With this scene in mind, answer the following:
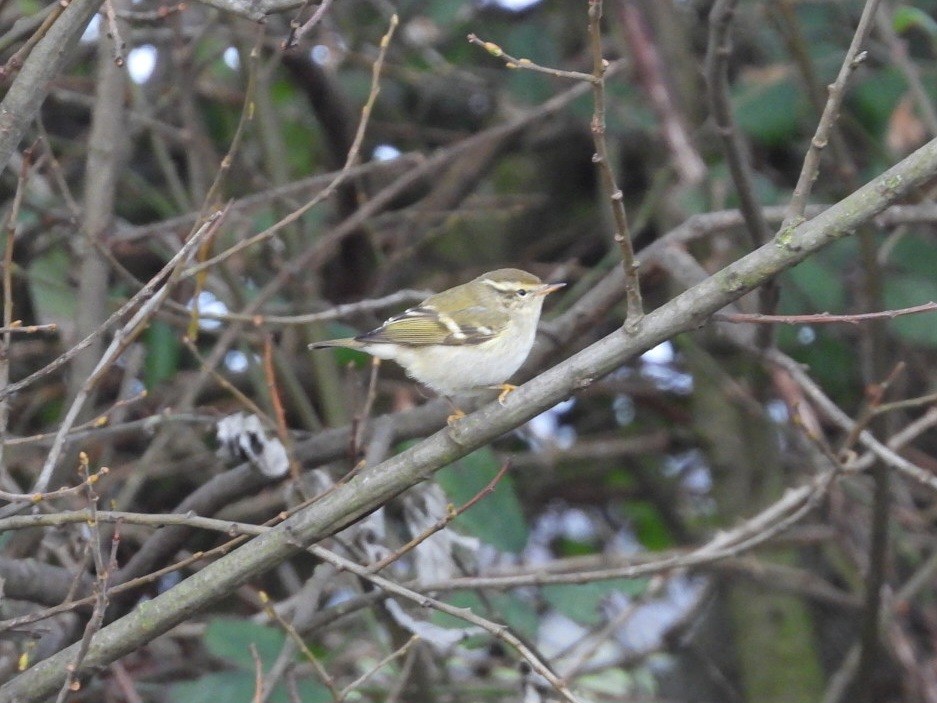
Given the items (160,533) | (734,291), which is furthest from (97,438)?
(734,291)

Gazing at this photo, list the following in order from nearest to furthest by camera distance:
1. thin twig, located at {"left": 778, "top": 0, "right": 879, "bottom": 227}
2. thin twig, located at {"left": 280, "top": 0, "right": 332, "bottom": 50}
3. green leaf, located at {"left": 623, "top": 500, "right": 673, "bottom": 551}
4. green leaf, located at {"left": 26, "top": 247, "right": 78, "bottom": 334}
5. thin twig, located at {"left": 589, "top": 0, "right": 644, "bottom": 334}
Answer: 1. thin twig, located at {"left": 589, "top": 0, "right": 644, "bottom": 334}
2. thin twig, located at {"left": 778, "top": 0, "right": 879, "bottom": 227}
3. thin twig, located at {"left": 280, "top": 0, "right": 332, "bottom": 50}
4. green leaf, located at {"left": 26, "top": 247, "right": 78, "bottom": 334}
5. green leaf, located at {"left": 623, "top": 500, "right": 673, "bottom": 551}

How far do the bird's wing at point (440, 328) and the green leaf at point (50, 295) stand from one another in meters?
0.97

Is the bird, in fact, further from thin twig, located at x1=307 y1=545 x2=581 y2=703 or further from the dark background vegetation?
thin twig, located at x1=307 y1=545 x2=581 y2=703

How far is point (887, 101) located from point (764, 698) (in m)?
2.26

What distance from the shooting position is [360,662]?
4.58 metres

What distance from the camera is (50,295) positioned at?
12.6ft

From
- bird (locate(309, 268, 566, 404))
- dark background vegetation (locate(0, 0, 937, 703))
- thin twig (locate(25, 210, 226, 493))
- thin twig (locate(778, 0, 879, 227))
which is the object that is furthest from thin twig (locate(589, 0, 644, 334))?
bird (locate(309, 268, 566, 404))

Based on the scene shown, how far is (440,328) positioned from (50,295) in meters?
1.33

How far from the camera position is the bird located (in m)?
3.19

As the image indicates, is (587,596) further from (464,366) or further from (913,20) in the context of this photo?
(913,20)

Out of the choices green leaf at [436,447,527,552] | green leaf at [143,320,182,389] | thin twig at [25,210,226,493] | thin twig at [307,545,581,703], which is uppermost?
thin twig at [25,210,226,493]

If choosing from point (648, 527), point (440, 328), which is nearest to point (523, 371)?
point (440, 328)

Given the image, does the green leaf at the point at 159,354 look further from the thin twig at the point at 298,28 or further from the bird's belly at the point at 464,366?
the thin twig at the point at 298,28

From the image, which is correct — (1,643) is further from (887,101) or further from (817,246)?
(887,101)
